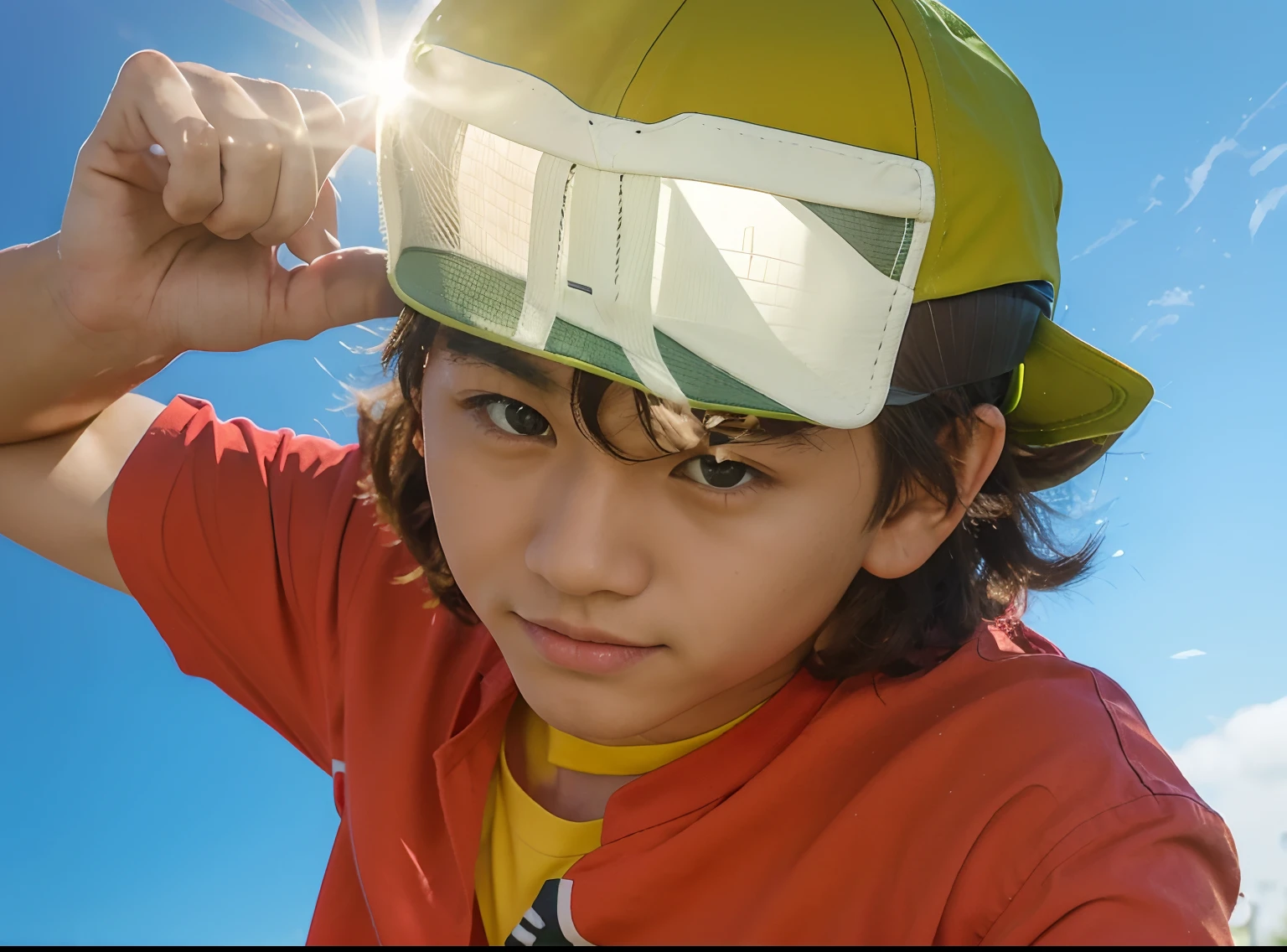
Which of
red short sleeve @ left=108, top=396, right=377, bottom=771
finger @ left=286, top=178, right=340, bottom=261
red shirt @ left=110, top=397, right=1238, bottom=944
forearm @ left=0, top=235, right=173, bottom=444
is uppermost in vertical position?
finger @ left=286, top=178, right=340, bottom=261

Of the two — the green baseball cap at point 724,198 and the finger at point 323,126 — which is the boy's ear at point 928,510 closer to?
the green baseball cap at point 724,198

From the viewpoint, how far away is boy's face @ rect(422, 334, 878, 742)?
2.31 feet

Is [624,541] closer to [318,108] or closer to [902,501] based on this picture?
[902,501]

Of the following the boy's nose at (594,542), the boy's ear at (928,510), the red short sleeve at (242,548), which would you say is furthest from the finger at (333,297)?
the boy's ear at (928,510)

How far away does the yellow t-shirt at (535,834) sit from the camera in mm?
927

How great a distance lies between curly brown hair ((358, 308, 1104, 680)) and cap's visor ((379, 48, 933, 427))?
0.05m

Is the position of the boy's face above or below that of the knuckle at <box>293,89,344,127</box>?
below

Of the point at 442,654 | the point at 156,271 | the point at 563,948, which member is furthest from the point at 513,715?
the point at 156,271

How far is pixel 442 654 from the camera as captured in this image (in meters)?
1.10

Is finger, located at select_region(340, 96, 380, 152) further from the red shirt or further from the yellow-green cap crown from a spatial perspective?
the red shirt

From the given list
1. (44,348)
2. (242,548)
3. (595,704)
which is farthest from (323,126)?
(595,704)

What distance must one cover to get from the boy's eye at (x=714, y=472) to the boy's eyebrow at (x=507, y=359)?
11 centimetres

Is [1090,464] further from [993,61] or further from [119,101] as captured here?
[119,101]

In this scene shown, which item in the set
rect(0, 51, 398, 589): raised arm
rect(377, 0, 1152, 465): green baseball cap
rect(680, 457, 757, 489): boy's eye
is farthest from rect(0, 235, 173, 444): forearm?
rect(680, 457, 757, 489): boy's eye
